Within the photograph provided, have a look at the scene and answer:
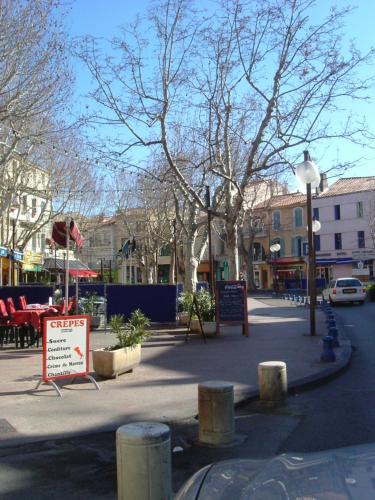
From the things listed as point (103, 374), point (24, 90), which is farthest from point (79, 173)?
point (103, 374)

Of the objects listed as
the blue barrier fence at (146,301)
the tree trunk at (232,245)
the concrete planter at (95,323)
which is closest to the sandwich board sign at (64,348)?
the blue barrier fence at (146,301)

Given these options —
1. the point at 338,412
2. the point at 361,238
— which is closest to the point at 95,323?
the point at 338,412

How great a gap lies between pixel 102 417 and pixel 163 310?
10.7 m

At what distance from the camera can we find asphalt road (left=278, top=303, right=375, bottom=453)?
5738mm

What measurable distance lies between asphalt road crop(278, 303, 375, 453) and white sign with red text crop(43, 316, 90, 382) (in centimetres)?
314

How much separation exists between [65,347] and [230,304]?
7.34m

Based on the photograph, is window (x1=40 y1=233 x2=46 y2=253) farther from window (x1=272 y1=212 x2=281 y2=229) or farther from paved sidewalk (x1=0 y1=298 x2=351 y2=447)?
paved sidewalk (x1=0 y1=298 x2=351 y2=447)

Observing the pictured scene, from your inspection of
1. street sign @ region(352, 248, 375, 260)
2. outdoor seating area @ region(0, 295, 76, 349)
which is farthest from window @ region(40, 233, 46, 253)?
outdoor seating area @ region(0, 295, 76, 349)

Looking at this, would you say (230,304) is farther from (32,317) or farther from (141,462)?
(141,462)

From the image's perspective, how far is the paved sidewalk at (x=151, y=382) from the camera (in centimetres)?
656

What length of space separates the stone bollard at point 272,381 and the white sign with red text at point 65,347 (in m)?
2.70

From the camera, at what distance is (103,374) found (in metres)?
9.12

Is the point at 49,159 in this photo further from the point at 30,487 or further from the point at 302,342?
the point at 30,487

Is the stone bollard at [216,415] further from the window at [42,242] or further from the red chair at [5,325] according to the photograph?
the window at [42,242]
